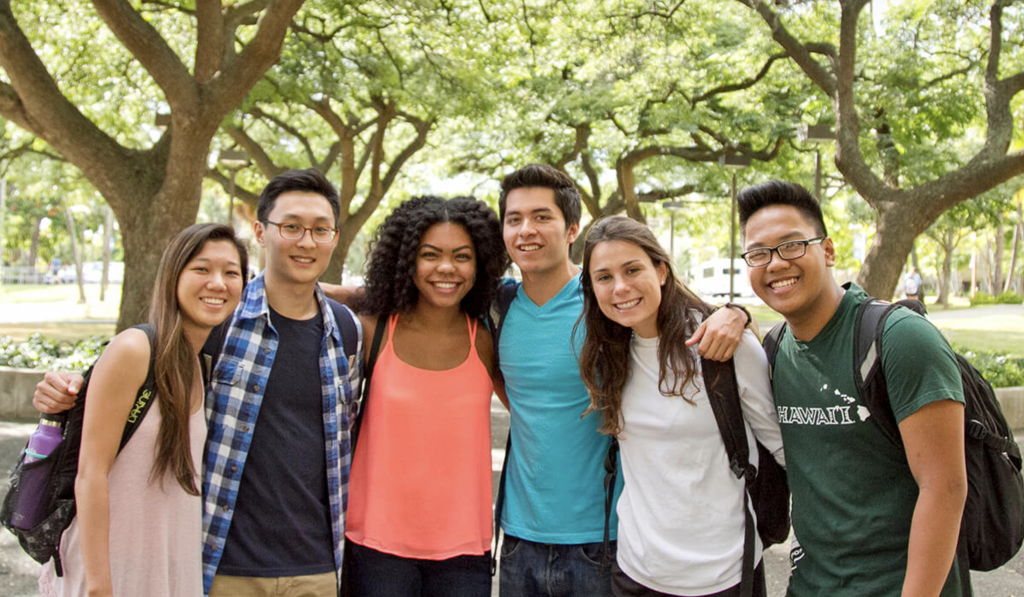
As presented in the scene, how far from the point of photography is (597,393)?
8.29 feet

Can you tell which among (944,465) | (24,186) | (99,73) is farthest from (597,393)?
(24,186)

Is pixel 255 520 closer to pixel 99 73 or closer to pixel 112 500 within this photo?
pixel 112 500

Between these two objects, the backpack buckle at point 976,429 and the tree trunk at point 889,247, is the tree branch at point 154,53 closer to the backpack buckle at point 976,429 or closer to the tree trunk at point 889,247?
the backpack buckle at point 976,429

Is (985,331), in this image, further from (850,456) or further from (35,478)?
(35,478)

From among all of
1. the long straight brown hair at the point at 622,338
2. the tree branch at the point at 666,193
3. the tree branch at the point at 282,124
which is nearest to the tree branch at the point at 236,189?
the tree branch at the point at 282,124

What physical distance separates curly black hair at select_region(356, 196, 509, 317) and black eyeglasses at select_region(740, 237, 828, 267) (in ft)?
3.40

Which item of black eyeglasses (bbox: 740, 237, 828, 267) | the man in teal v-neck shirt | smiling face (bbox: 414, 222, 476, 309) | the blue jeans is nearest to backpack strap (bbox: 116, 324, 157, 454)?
smiling face (bbox: 414, 222, 476, 309)

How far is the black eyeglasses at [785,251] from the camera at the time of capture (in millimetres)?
2338

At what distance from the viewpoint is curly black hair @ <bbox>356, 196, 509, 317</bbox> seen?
2928mm

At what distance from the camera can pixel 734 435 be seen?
2.37 metres

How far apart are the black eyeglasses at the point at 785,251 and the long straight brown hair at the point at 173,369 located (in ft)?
5.66

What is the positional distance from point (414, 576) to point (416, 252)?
1.16 meters

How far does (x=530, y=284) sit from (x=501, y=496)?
80cm

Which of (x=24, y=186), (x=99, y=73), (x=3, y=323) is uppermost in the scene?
(x=99, y=73)
